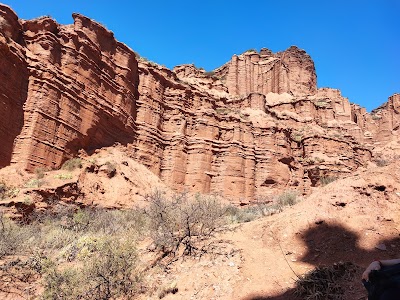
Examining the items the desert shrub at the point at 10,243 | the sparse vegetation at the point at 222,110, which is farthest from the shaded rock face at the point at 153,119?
the desert shrub at the point at 10,243

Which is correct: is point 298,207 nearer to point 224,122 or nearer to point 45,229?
point 45,229

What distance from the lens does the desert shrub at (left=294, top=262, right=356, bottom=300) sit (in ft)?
15.1

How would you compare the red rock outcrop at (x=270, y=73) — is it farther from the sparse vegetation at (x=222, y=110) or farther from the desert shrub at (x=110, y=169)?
the desert shrub at (x=110, y=169)

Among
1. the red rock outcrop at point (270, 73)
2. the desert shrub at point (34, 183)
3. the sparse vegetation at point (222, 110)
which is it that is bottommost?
the desert shrub at point (34, 183)

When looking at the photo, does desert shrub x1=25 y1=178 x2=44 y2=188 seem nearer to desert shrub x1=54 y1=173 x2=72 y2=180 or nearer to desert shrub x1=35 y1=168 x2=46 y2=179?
A: desert shrub x1=35 y1=168 x2=46 y2=179

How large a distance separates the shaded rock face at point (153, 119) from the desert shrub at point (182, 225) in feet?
46.4

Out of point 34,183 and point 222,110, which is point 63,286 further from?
point 222,110

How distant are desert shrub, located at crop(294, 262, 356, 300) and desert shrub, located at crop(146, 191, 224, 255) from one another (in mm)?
2963

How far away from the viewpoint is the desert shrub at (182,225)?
780 cm

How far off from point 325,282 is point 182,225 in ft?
14.0

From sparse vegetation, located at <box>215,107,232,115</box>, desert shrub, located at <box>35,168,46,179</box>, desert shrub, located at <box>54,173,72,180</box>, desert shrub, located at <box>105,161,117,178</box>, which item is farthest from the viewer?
sparse vegetation, located at <box>215,107,232,115</box>

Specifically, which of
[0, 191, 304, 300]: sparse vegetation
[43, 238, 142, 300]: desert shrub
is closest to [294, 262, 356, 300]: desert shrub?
[0, 191, 304, 300]: sparse vegetation

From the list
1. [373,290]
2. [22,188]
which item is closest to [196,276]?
[373,290]

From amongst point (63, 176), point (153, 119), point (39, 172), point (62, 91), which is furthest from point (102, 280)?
point (153, 119)
